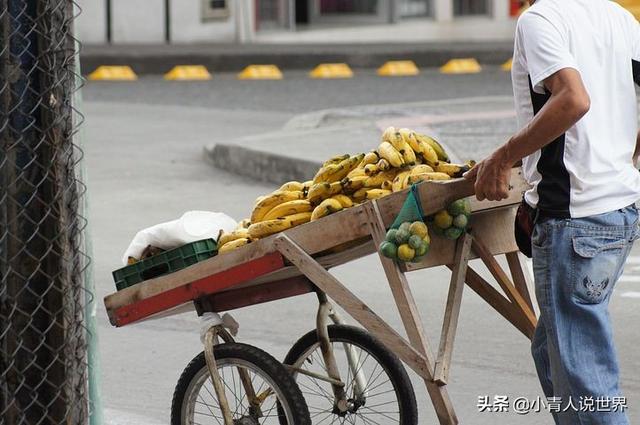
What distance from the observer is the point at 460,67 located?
2103cm

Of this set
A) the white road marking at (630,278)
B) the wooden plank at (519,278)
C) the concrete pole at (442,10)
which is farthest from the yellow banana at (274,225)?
the concrete pole at (442,10)

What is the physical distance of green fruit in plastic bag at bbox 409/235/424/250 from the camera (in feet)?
13.4

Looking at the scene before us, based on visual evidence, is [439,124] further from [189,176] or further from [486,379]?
[486,379]

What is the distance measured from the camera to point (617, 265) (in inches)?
155

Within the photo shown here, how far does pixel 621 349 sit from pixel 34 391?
121 inches

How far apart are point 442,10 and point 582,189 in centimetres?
2240

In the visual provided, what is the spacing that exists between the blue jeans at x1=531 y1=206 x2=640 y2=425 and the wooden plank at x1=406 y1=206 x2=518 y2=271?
18.5 inches

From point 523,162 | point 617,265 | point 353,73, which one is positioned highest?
point 523,162

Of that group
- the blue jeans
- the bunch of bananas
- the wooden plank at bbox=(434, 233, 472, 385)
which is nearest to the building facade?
the bunch of bananas

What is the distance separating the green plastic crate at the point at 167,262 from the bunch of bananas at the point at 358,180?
7 cm

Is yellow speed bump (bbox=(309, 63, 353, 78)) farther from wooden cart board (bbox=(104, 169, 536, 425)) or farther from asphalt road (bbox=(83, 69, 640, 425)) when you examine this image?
wooden cart board (bbox=(104, 169, 536, 425))

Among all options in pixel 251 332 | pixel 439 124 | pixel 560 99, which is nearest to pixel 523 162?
pixel 560 99

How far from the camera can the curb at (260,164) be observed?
1102 centimetres

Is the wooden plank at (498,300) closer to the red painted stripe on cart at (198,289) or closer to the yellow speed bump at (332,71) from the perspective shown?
the red painted stripe on cart at (198,289)
